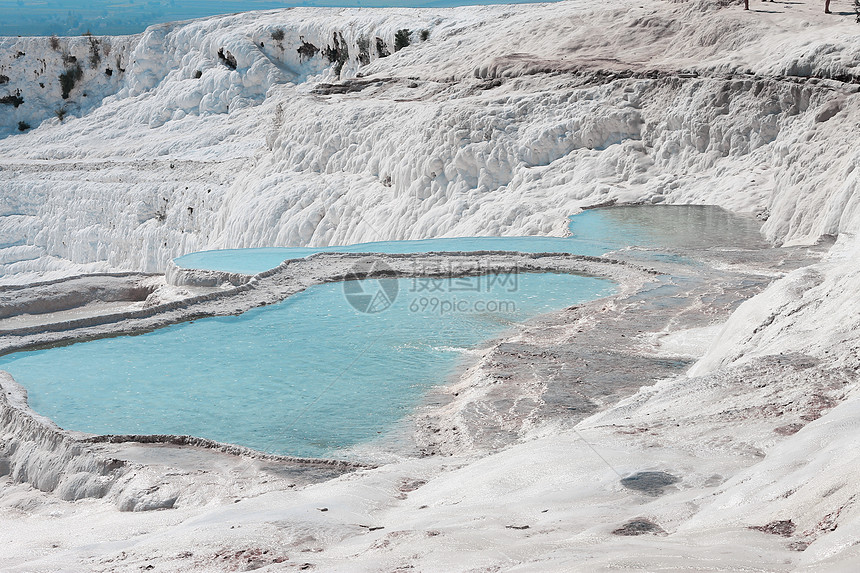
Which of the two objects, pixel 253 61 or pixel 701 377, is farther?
pixel 253 61

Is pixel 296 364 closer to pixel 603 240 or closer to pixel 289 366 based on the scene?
pixel 289 366

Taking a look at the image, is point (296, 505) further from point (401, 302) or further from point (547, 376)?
point (401, 302)

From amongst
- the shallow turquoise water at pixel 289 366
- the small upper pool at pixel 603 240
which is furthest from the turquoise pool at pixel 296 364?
the small upper pool at pixel 603 240

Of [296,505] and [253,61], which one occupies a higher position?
[253,61]

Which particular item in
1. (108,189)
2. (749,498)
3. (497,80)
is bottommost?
(108,189)

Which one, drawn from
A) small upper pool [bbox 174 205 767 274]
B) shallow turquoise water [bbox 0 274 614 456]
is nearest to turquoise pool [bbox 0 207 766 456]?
shallow turquoise water [bbox 0 274 614 456]

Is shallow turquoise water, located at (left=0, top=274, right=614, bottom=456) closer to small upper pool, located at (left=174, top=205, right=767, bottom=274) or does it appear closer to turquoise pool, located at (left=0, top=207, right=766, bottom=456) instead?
turquoise pool, located at (left=0, top=207, right=766, bottom=456)

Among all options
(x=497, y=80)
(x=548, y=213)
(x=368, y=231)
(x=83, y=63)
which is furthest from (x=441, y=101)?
(x=83, y=63)

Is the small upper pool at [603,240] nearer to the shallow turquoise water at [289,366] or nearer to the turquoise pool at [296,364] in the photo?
the turquoise pool at [296,364]
